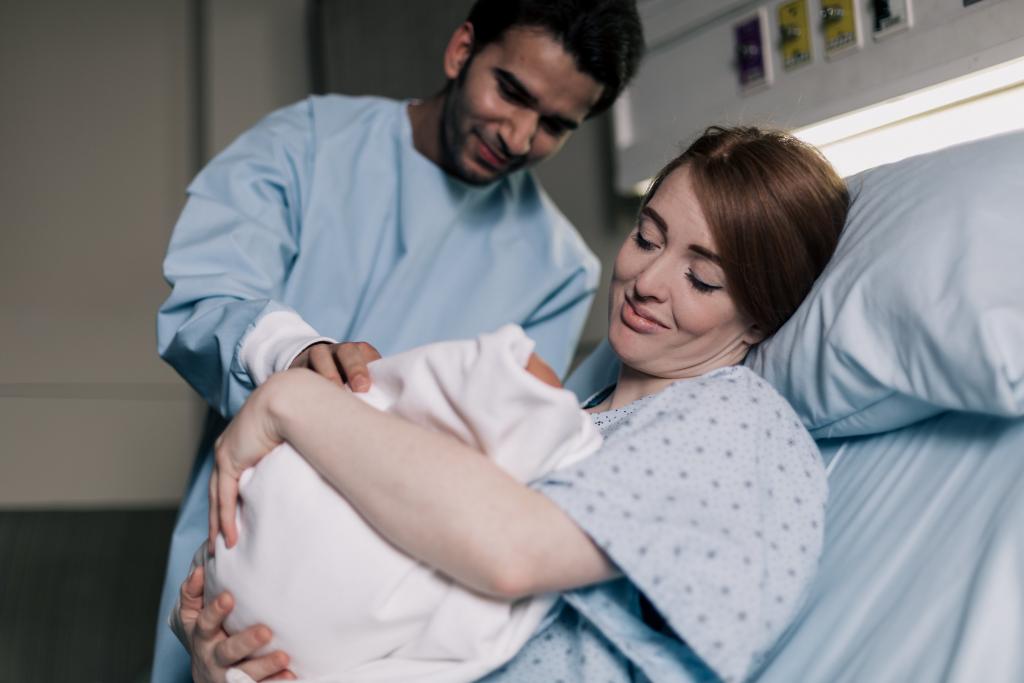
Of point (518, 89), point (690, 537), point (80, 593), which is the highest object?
point (518, 89)

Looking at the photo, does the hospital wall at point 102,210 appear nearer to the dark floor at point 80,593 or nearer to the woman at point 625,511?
the dark floor at point 80,593

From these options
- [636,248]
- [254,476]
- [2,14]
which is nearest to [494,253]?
[636,248]

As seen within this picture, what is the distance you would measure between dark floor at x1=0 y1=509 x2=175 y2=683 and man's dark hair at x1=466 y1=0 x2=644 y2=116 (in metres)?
1.33

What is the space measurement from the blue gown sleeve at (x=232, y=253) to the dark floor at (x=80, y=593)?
87 centimetres

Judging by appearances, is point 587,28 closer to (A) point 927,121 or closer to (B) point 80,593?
(A) point 927,121

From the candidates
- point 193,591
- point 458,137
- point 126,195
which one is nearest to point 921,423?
point 193,591

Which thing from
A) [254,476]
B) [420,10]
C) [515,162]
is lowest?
[254,476]

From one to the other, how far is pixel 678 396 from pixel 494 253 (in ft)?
2.72

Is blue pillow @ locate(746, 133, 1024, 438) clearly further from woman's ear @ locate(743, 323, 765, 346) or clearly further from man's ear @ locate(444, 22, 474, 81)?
man's ear @ locate(444, 22, 474, 81)

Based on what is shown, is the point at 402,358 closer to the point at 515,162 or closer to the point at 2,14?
the point at 515,162

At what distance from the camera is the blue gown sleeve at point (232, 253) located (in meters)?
1.23

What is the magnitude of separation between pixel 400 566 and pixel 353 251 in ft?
2.89

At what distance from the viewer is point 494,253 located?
167 centimetres

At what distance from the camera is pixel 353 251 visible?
1592 millimetres
